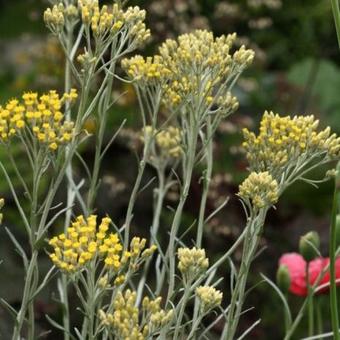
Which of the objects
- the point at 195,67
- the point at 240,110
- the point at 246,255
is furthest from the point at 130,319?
the point at 240,110

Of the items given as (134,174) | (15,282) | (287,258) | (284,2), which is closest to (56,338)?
(15,282)

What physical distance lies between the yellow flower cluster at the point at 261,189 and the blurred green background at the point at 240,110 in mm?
703

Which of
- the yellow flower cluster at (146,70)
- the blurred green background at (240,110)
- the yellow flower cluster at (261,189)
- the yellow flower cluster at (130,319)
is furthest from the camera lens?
the blurred green background at (240,110)

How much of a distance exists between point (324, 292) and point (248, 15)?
5.95 feet

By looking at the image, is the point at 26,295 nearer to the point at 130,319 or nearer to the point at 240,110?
the point at 130,319

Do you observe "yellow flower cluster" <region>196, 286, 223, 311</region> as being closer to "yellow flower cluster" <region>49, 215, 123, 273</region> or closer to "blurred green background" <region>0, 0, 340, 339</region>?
"yellow flower cluster" <region>49, 215, 123, 273</region>

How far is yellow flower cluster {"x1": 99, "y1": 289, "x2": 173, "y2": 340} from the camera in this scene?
0.89 m

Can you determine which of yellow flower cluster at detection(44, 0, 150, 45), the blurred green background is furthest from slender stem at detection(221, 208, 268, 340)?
the blurred green background

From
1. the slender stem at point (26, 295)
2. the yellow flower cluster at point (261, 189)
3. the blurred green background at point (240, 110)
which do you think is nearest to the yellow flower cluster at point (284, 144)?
the yellow flower cluster at point (261, 189)

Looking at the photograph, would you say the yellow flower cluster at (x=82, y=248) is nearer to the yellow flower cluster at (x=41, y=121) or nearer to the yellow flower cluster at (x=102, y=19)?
the yellow flower cluster at (x=41, y=121)

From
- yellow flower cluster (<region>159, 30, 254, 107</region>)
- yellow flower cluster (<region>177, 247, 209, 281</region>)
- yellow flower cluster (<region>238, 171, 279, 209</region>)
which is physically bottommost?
yellow flower cluster (<region>177, 247, 209, 281</region>)

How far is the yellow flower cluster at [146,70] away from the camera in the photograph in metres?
1.11

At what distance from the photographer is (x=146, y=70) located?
1.13 meters

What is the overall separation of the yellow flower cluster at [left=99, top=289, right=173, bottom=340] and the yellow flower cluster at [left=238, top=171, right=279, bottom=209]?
0.16 meters
